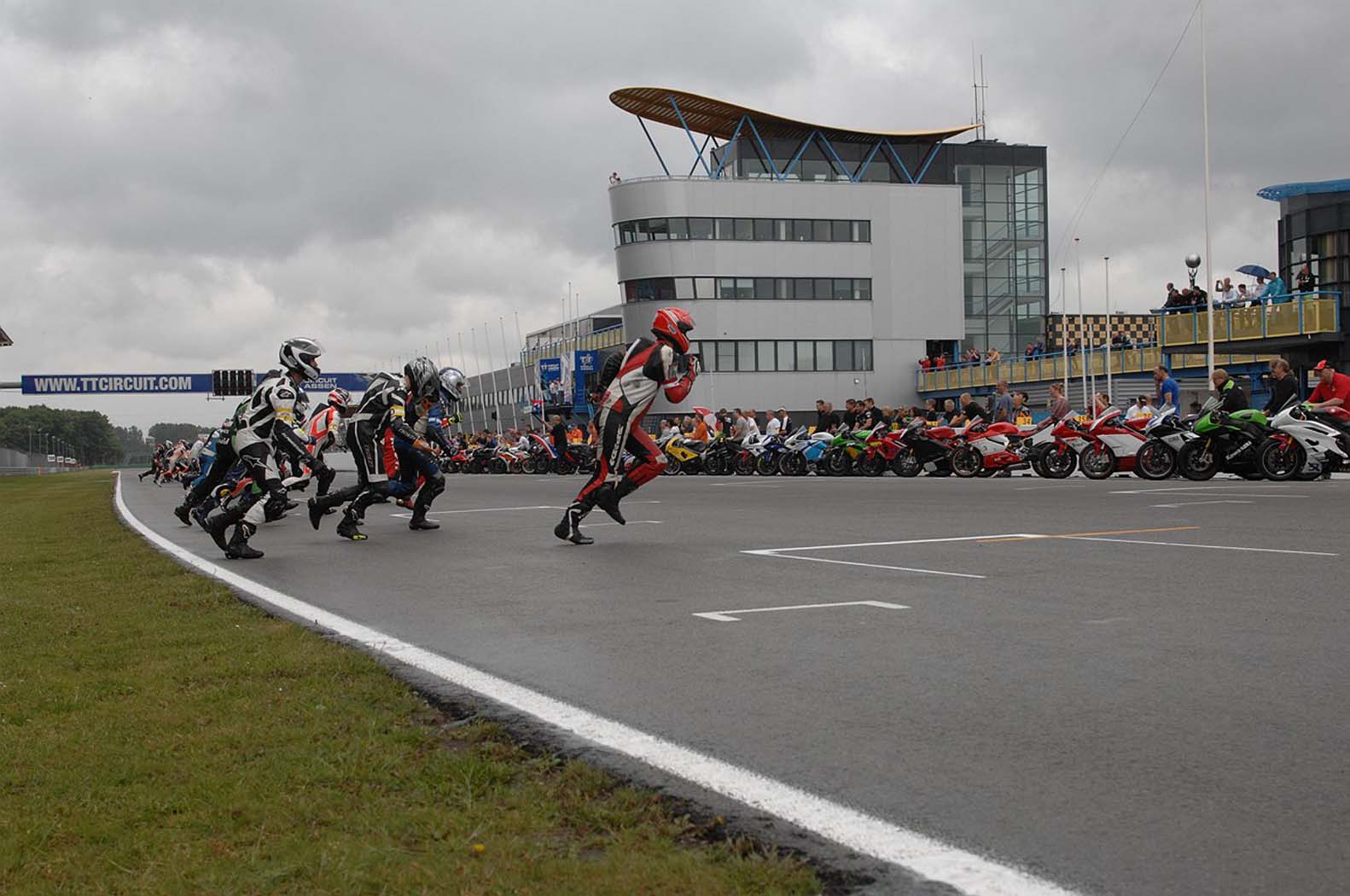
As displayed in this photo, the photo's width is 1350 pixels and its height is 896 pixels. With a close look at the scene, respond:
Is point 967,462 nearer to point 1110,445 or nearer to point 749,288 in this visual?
point 1110,445

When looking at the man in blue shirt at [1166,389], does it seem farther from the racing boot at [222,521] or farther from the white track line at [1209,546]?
the racing boot at [222,521]

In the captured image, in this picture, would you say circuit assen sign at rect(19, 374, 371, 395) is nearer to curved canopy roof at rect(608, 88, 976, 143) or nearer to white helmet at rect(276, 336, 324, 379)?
curved canopy roof at rect(608, 88, 976, 143)

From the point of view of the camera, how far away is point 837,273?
67312 mm

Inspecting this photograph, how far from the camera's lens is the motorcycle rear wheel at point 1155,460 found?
2041 cm

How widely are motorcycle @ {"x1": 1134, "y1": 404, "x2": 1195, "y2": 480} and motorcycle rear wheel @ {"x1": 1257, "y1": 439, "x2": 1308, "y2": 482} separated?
121 centimetres

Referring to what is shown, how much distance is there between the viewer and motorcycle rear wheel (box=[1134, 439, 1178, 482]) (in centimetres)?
2041

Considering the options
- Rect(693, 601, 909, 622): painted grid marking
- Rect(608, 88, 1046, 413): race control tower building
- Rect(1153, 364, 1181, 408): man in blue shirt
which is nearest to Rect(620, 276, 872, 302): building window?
Rect(608, 88, 1046, 413): race control tower building

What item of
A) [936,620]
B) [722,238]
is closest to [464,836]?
[936,620]

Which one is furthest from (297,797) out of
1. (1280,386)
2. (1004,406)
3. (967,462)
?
(1004,406)

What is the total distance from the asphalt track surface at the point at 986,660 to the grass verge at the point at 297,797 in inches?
20.5

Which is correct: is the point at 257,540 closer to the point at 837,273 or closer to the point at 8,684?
the point at 8,684

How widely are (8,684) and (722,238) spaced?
61226mm

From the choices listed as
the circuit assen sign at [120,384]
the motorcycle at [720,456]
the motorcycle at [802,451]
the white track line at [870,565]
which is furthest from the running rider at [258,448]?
the circuit assen sign at [120,384]

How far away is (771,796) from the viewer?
141 inches
